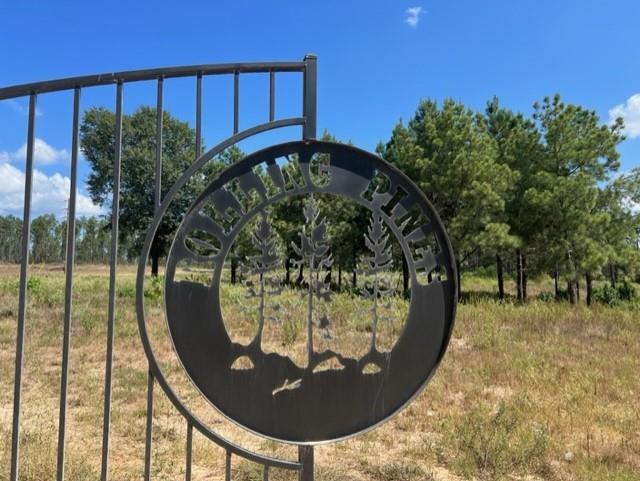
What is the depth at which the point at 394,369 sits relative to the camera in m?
1.92

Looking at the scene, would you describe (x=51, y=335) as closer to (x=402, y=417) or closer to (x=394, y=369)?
(x=402, y=417)

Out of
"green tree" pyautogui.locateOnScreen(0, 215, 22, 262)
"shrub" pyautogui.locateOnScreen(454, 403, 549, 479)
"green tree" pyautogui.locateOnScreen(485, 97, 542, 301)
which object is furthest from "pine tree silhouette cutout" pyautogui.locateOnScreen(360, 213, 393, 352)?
"green tree" pyautogui.locateOnScreen(0, 215, 22, 262)

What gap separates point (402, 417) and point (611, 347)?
11.9ft

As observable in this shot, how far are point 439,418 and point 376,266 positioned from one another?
214 cm

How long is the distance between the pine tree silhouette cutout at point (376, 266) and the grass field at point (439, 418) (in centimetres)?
22

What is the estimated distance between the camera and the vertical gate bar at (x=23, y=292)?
1910 mm

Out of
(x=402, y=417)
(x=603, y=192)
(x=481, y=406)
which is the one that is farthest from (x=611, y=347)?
(x=603, y=192)

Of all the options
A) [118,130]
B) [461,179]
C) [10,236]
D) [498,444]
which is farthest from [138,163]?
[10,236]

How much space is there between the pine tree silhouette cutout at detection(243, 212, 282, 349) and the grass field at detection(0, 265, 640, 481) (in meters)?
0.46

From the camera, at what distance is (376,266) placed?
192 centimetres

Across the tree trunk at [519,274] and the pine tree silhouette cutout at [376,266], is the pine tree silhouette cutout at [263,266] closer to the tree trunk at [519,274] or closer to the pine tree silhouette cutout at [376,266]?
the pine tree silhouette cutout at [376,266]

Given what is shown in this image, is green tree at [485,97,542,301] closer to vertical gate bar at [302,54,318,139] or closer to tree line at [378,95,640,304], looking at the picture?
tree line at [378,95,640,304]

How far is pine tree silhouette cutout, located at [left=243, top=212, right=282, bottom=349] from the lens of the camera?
74.7 inches

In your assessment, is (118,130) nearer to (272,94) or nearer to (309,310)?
(272,94)
